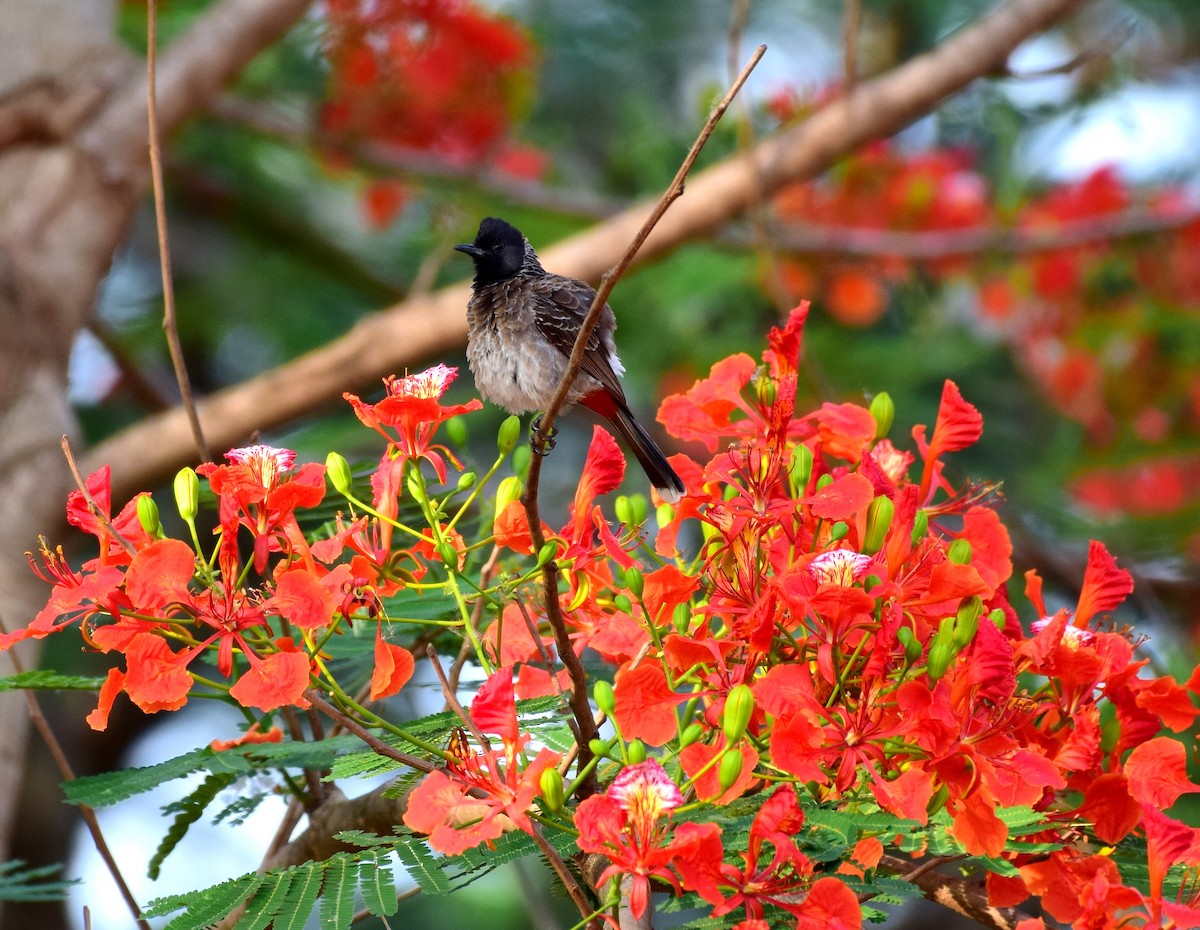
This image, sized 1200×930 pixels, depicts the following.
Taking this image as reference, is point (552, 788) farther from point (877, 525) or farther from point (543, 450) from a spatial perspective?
point (877, 525)

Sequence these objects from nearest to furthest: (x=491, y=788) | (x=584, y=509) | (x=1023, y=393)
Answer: (x=491, y=788), (x=584, y=509), (x=1023, y=393)

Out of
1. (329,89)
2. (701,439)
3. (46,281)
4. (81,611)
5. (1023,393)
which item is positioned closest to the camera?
(81,611)

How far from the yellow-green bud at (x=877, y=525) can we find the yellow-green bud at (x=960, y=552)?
80 mm

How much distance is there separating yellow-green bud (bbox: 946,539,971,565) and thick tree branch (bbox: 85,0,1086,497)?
2107 mm

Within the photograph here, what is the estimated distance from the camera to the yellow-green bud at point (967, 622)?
1.48m

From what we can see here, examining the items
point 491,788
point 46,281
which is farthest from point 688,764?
point 46,281

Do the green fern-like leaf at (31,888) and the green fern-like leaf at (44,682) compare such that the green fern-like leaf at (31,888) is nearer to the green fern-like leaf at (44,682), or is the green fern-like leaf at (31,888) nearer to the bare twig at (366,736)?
the green fern-like leaf at (44,682)

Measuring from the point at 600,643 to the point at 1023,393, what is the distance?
619 centimetres

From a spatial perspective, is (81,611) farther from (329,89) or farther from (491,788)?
(329,89)

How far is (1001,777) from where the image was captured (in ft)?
4.78

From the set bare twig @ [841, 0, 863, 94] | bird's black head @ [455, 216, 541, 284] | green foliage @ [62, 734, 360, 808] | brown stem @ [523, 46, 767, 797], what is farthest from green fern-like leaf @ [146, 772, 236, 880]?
bare twig @ [841, 0, 863, 94]

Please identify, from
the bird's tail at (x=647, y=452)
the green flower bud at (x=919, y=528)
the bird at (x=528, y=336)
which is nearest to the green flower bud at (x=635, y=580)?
the green flower bud at (x=919, y=528)

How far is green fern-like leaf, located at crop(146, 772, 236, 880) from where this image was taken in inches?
74.1

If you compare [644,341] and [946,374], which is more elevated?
[644,341]
